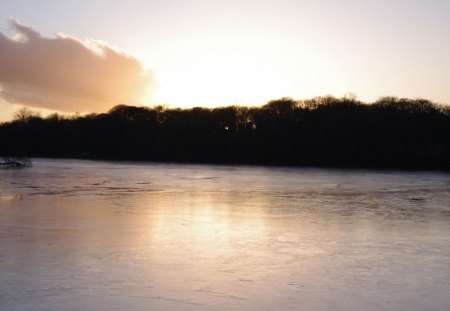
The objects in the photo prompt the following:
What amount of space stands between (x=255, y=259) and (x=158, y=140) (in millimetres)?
81868

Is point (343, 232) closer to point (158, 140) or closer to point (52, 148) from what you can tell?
point (158, 140)

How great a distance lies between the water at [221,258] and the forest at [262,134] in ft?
166

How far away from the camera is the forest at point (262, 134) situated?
6438 centimetres

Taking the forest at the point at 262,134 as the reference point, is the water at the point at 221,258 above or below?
below

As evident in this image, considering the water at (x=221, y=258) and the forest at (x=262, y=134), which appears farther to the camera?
the forest at (x=262, y=134)

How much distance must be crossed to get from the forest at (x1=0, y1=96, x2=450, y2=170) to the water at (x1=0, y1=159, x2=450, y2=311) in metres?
50.6

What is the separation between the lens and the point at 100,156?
3538 inches

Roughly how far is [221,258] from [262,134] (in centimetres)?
7135

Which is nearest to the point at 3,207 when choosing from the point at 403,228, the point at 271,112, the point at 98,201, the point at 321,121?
the point at 98,201

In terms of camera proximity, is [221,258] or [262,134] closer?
[221,258]

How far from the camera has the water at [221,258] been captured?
523 centimetres

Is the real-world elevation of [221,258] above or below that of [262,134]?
below

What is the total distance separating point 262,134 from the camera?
78125mm

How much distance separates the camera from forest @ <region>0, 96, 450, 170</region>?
6438 centimetres
